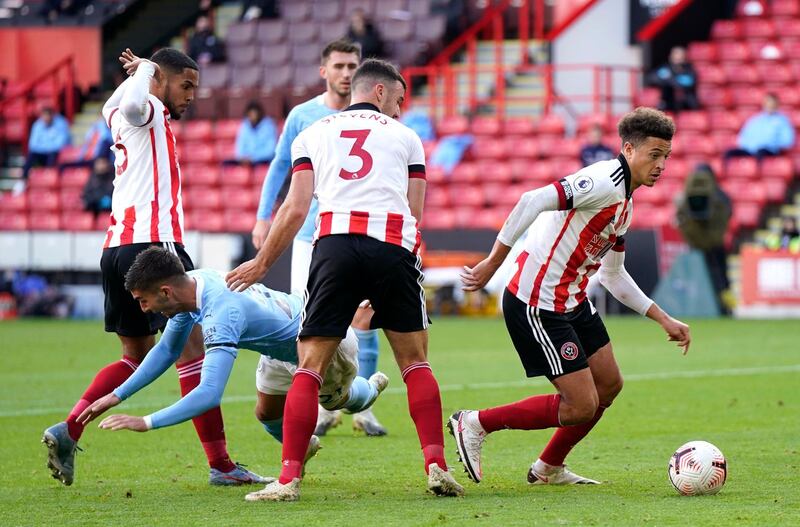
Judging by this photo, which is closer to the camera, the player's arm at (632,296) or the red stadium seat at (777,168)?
the player's arm at (632,296)

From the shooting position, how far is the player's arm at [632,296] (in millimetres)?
7070

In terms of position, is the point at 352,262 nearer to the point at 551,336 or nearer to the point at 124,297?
the point at 551,336

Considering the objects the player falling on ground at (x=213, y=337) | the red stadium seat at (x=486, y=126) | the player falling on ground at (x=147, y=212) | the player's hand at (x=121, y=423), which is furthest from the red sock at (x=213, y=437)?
the red stadium seat at (x=486, y=126)

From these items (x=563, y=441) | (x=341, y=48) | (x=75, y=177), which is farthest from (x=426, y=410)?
(x=75, y=177)

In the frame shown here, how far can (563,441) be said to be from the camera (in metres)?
6.92

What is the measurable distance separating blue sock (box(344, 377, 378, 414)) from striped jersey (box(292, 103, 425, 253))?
3.60ft

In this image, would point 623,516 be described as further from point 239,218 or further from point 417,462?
point 239,218

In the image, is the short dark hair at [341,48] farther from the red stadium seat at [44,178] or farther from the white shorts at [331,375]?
the red stadium seat at [44,178]

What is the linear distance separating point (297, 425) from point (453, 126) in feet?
62.8

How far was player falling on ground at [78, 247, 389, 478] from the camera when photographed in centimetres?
627

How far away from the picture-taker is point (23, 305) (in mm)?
23547

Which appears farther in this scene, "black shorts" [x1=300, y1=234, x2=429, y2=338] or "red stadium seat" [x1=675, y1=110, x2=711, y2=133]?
"red stadium seat" [x1=675, y1=110, x2=711, y2=133]

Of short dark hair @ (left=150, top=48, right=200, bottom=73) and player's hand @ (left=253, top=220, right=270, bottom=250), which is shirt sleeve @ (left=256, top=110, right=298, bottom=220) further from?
short dark hair @ (left=150, top=48, right=200, bottom=73)

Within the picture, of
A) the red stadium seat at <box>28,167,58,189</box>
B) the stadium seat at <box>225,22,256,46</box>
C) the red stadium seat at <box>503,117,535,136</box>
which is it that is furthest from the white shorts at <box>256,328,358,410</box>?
the stadium seat at <box>225,22,256,46</box>
